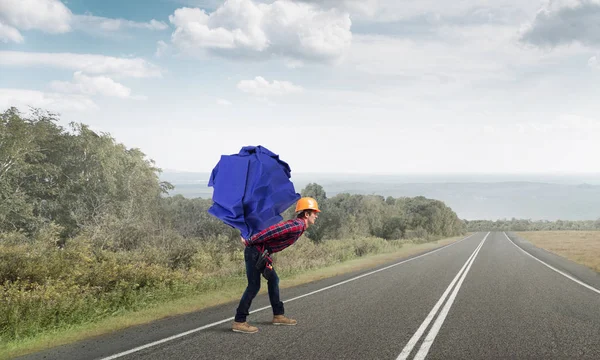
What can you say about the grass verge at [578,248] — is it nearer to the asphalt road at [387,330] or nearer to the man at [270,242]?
the asphalt road at [387,330]

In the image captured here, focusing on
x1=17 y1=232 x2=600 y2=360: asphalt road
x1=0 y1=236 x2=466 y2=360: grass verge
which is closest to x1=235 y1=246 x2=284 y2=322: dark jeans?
x1=17 y1=232 x2=600 y2=360: asphalt road

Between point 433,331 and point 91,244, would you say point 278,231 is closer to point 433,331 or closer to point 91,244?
point 433,331

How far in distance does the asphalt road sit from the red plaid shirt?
4.56 feet

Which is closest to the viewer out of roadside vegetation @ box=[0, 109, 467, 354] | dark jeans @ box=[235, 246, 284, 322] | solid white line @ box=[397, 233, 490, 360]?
solid white line @ box=[397, 233, 490, 360]

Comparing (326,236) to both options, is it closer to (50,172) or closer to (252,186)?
(50,172)

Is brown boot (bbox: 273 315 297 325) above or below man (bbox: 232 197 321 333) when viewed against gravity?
below

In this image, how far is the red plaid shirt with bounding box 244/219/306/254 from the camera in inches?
233

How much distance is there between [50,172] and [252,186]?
32.1 m

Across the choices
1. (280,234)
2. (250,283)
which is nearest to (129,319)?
(250,283)

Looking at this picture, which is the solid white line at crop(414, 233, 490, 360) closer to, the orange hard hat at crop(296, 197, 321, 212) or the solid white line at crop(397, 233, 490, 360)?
the solid white line at crop(397, 233, 490, 360)

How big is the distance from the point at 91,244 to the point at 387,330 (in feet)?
44.2

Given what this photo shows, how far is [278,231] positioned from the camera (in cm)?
595

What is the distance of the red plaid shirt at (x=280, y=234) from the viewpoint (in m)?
5.93

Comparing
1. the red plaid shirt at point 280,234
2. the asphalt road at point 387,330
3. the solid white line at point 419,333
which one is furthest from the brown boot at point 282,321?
the solid white line at point 419,333
